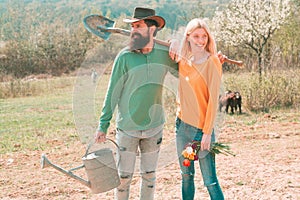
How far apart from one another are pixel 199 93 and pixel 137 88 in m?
0.41

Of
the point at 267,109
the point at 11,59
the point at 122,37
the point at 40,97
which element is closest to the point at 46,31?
the point at 11,59

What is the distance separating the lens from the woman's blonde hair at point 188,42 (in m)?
2.98

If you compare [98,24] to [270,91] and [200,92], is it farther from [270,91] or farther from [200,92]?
[270,91]

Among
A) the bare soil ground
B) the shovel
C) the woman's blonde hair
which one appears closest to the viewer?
the woman's blonde hair

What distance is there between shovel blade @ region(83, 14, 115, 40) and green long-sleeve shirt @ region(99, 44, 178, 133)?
0.41m

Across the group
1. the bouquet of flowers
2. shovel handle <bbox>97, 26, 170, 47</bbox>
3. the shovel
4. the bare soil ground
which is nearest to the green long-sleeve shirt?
shovel handle <bbox>97, 26, 170, 47</bbox>

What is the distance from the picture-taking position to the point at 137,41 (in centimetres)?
303

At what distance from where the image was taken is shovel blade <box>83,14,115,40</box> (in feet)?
11.1

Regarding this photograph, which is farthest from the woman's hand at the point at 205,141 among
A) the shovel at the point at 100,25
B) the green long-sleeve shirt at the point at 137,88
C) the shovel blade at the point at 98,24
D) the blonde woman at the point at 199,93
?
the shovel blade at the point at 98,24

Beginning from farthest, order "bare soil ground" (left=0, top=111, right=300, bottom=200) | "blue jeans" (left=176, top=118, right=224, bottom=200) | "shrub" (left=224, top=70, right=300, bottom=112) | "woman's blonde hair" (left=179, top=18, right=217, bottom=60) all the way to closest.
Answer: "shrub" (left=224, top=70, right=300, bottom=112), "bare soil ground" (left=0, top=111, right=300, bottom=200), "blue jeans" (left=176, top=118, right=224, bottom=200), "woman's blonde hair" (left=179, top=18, right=217, bottom=60)

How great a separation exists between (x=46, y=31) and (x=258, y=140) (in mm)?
32597

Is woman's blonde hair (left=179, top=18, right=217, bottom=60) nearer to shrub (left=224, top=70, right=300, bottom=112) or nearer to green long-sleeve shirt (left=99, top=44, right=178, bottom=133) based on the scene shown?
green long-sleeve shirt (left=99, top=44, right=178, bottom=133)

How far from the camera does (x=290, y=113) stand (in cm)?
951

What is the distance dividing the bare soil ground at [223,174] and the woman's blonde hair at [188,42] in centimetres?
88
